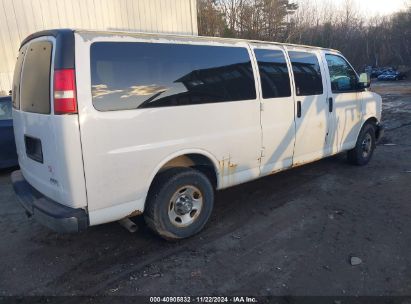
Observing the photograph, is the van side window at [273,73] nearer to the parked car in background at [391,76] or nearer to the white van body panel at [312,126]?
the white van body panel at [312,126]

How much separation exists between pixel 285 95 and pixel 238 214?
167cm

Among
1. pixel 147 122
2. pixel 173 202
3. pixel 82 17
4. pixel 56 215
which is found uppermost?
pixel 82 17

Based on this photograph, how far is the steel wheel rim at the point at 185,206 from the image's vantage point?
3.65 metres

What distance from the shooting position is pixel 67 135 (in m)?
2.83

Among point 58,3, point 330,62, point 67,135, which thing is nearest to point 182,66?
point 67,135

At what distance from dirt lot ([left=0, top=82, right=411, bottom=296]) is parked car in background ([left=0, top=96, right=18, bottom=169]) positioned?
5.21ft

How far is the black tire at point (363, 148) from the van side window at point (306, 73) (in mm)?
1637

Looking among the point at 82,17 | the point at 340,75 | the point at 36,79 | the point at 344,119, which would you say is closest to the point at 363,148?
the point at 344,119

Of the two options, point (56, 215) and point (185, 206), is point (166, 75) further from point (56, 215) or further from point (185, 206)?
point (56, 215)

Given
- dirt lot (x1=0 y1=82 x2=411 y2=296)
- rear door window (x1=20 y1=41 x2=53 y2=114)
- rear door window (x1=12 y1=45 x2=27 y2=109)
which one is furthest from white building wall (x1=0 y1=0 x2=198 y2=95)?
rear door window (x1=20 y1=41 x2=53 y2=114)

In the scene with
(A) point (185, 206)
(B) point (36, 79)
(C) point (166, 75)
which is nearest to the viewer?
(B) point (36, 79)

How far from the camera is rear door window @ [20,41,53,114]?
300cm

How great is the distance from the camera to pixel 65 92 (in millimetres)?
2811

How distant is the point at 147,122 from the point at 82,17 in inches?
343
